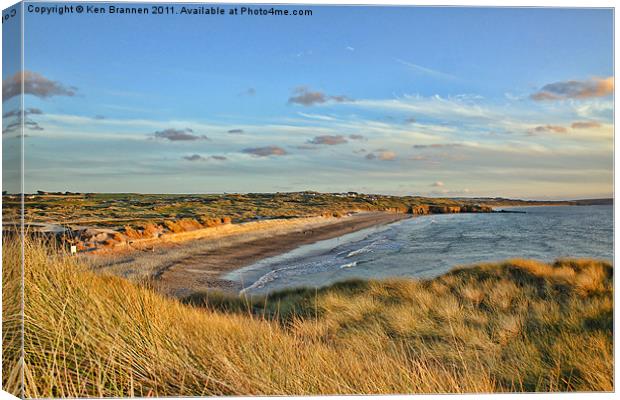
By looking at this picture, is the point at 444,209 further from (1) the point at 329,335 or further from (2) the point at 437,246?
(1) the point at 329,335

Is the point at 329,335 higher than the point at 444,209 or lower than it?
lower

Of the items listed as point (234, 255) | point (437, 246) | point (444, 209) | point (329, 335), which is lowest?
point (329, 335)

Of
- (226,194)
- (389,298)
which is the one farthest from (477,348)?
(226,194)

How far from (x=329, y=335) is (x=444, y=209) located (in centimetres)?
152

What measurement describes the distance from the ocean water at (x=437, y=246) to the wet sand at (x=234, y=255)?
7 cm

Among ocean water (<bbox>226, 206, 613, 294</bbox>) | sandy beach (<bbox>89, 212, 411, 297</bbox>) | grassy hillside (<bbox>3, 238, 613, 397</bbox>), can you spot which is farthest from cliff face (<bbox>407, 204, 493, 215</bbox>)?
grassy hillside (<bbox>3, 238, 613, 397</bbox>)

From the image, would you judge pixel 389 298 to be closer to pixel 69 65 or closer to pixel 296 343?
pixel 296 343

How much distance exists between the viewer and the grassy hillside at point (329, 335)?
4.62m

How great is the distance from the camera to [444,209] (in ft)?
19.3

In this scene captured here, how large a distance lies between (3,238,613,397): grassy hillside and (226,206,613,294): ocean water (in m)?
0.13

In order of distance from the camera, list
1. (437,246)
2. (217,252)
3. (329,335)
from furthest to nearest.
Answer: (217,252), (437,246), (329,335)

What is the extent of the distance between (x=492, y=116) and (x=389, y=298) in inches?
74.2

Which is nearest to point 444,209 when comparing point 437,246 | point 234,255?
point 437,246

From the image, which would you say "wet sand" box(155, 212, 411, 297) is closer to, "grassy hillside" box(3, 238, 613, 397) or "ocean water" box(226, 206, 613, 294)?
"ocean water" box(226, 206, 613, 294)
